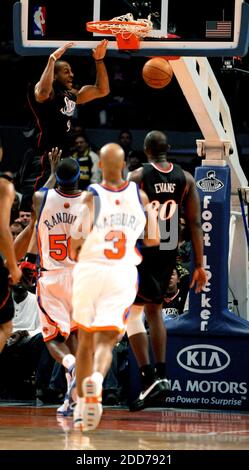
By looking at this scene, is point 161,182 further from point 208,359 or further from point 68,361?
point 208,359

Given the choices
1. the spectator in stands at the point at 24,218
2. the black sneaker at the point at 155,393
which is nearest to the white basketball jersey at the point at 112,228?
the black sneaker at the point at 155,393

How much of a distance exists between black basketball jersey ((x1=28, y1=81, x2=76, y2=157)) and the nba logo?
1.97 ft

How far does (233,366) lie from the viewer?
11062 mm

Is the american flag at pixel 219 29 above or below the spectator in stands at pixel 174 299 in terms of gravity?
above

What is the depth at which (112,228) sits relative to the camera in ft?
26.9

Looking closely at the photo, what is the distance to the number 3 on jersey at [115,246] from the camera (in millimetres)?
8164

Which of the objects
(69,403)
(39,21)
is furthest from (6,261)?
(39,21)

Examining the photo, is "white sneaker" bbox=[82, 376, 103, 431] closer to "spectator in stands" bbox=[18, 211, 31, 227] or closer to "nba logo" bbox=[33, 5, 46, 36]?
"nba logo" bbox=[33, 5, 46, 36]

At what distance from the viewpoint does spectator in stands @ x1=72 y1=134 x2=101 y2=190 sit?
618 inches

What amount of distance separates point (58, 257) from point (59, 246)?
0.35ft

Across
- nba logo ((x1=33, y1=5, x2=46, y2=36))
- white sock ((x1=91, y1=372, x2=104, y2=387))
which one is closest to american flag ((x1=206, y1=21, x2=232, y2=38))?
nba logo ((x1=33, y1=5, x2=46, y2=36))

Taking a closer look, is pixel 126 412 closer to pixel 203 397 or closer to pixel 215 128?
pixel 203 397

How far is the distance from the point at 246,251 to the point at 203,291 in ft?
5.27

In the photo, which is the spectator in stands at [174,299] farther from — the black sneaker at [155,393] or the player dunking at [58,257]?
the black sneaker at [155,393]
